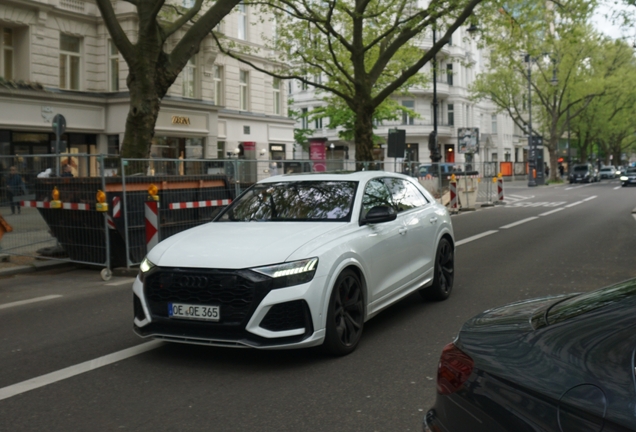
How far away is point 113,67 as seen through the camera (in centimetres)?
3005

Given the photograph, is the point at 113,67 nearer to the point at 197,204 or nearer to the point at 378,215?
the point at 197,204

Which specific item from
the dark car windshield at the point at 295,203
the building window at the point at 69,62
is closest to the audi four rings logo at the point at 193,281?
the dark car windshield at the point at 295,203

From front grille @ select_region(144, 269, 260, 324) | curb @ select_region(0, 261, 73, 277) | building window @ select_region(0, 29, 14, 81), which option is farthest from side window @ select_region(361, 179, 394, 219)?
building window @ select_region(0, 29, 14, 81)

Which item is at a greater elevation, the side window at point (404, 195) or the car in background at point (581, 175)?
the car in background at point (581, 175)

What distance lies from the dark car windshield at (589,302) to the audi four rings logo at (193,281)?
302 centimetres

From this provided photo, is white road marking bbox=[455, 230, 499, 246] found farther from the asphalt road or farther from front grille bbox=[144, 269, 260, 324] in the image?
front grille bbox=[144, 269, 260, 324]

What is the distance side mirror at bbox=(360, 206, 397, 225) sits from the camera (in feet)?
21.6

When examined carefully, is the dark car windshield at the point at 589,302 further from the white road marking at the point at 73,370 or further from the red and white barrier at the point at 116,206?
the red and white barrier at the point at 116,206

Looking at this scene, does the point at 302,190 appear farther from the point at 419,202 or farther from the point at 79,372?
the point at 79,372

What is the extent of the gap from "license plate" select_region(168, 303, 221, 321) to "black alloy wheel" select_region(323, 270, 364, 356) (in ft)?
2.92

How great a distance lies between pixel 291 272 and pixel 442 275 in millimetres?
3510

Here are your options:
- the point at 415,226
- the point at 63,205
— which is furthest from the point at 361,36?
the point at 415,226

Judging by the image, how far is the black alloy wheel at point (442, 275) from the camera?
27.4 ft

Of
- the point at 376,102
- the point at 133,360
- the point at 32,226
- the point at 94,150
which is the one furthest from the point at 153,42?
the point at 94,150
